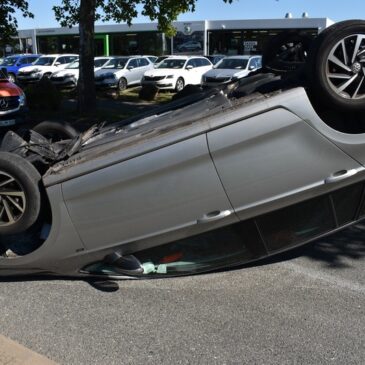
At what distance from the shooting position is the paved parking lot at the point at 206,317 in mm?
3150

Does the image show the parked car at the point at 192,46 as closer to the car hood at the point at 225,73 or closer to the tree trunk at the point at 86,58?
the car hood at the point at 225,73

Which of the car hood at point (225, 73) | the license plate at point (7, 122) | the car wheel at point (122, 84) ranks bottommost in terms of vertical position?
the car wheel at point (122, 84)

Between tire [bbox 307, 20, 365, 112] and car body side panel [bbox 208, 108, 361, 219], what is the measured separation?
266 millimetres

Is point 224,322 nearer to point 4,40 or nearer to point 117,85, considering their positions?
point 4,40

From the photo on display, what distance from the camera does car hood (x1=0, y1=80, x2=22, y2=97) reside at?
11.9 meters

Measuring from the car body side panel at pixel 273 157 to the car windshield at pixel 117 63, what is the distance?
71.5ft

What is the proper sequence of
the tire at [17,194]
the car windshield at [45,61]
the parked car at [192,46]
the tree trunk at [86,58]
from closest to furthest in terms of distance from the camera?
the tire at [17,194] → the tree trunk at [86,58] → the car windshield at [45,61] → the parked car at [192,46]

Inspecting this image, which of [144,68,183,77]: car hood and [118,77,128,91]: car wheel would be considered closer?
[144,68,183,77]: car hood

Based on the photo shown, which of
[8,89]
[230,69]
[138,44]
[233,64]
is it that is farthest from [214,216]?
[138,44]

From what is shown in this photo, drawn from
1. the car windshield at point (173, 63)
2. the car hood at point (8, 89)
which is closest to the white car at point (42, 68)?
the car windshield at point (173, 63)

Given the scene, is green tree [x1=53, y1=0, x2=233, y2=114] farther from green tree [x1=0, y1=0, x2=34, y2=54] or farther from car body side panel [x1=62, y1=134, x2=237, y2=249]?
car body side panel [x1=62, y1=134, x2=237, y2=249]

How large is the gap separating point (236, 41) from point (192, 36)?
364 cm

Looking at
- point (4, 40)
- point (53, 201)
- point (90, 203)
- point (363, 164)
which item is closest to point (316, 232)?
point (363, 164)

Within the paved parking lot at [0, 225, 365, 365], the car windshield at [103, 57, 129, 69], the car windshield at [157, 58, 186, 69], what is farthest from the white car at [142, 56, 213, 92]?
the paved parking lot at [0, 225, 365, 365]
